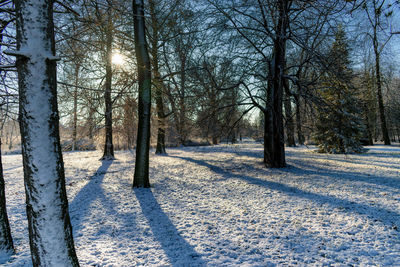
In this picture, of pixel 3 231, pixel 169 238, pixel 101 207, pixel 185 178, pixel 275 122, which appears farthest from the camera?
pixel 275 122

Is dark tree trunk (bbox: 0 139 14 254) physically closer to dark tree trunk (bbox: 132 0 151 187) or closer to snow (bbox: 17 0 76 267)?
snow (bbox: 17 0 76 267)

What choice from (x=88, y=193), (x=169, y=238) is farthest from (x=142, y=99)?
(x=169, y=238)

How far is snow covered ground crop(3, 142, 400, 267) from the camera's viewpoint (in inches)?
118

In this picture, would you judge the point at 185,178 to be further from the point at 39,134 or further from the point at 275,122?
the point at 39,134

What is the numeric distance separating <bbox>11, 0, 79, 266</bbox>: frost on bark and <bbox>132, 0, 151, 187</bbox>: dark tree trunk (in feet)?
14.7

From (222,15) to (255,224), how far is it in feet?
23.2

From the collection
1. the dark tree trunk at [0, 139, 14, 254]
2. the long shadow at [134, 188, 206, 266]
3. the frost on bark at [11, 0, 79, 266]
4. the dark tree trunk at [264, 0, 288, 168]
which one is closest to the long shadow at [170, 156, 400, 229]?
the dark tree trunk at [264, 0, 288, 168]

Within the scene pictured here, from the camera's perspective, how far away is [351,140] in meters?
13.9

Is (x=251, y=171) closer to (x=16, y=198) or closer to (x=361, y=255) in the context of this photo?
(x=361, y=255)

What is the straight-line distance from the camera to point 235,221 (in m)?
4.16

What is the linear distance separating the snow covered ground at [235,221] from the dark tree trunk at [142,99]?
1.92 feet

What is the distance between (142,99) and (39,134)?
4740 mm

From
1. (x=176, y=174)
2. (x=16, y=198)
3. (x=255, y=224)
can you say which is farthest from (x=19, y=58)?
(x=176, y=174)

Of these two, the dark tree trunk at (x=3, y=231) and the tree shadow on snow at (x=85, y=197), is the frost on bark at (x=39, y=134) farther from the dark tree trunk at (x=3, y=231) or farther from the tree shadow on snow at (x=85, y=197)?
the tree shadow on snow at (x=85, y=197)
